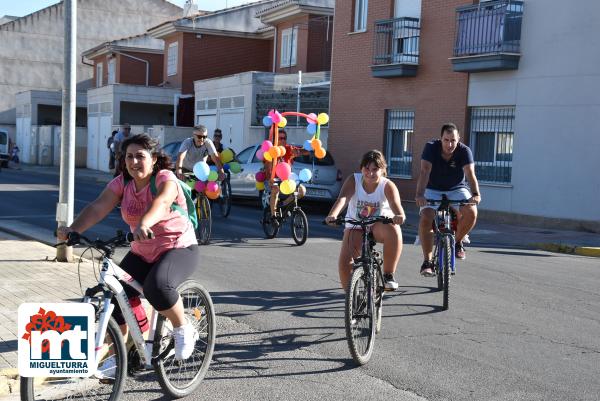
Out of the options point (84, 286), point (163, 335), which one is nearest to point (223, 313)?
point (84, 286)

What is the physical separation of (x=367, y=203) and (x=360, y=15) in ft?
64.0

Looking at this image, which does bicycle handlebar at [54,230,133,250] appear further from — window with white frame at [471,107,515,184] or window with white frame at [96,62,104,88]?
window with white frame at [96,62,104,88]

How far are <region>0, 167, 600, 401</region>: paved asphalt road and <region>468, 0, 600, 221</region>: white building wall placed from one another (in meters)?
6.43

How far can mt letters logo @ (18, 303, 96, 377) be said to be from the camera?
4.32 meters

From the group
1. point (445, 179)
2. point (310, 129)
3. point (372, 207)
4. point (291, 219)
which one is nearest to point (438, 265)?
point (445, 179)

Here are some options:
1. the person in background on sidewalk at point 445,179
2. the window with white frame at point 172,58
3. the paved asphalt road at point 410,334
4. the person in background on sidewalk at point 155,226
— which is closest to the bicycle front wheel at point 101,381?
the person in background on sidewalk at point 155,226

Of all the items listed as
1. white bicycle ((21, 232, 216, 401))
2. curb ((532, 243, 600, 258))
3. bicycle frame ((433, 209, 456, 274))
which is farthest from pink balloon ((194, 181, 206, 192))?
white bicycle ((21, 232, 216, 401))

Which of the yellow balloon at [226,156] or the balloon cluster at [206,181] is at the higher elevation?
the yellow balloon at [226,156]

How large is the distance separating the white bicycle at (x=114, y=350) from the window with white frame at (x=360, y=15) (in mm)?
21062

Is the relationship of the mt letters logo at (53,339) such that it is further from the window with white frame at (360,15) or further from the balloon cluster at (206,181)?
the window with white frame at (360,15)

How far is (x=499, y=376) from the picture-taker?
5.94 metres

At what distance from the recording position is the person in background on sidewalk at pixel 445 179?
8828 millimetres

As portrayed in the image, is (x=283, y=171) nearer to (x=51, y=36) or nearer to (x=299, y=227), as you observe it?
(x=299, y=227)

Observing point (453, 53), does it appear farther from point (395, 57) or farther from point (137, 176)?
point (137, 176)
